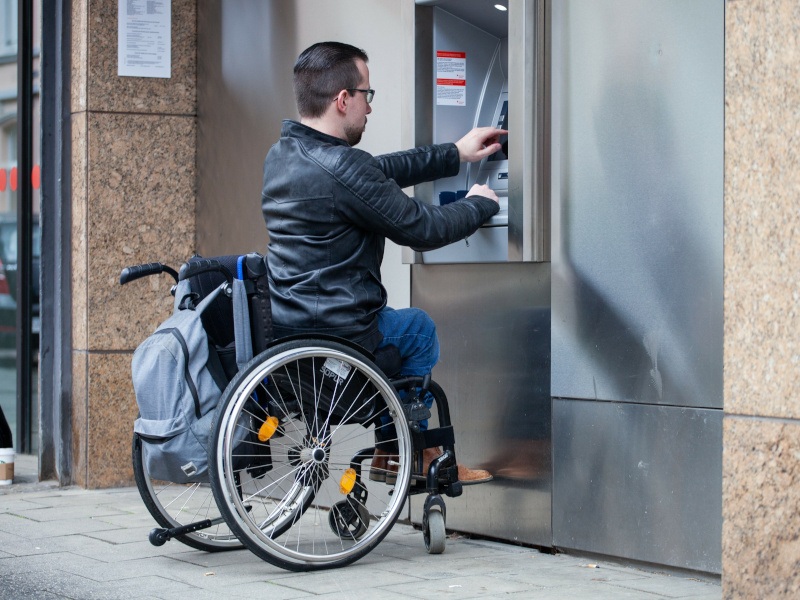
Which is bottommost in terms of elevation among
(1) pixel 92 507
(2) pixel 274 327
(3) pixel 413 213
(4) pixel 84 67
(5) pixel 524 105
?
(1) pixel 92 507

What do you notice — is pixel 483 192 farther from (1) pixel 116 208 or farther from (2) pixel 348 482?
(1) pixel 116 208

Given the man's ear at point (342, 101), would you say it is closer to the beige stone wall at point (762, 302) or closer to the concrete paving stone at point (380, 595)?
the beige stone wall at point (762, 302)

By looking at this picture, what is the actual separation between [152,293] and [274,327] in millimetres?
2191

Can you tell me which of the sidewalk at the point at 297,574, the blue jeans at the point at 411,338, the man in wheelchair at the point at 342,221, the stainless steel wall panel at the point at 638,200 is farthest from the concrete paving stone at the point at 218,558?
the stainless steel wall panel at the point at 638,200

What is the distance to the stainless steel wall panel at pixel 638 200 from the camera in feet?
13.5

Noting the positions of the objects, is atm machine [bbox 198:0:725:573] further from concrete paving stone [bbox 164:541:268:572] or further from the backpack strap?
the backpack strap

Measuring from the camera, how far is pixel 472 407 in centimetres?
496

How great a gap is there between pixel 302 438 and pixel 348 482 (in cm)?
25

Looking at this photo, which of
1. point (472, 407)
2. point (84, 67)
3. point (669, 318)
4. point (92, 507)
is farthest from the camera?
point (84, 67)

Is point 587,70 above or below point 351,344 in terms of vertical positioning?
above

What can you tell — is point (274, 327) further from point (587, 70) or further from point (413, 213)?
point (587, 70)

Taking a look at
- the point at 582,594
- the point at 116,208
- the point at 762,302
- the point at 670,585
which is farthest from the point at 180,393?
the point at 116,208

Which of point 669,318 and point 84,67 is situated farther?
point 84,67

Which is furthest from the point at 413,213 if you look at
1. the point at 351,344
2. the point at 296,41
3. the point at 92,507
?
the point at 92,507
